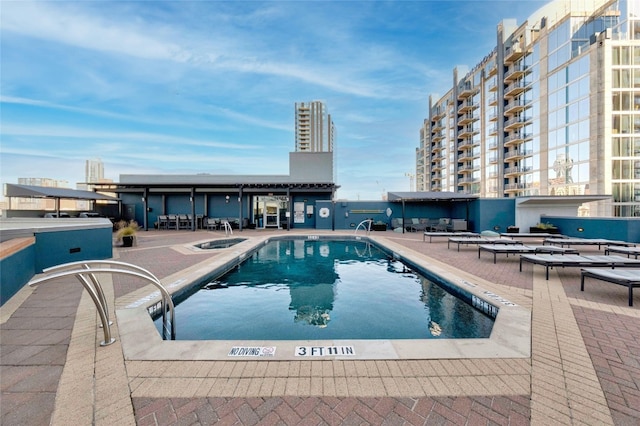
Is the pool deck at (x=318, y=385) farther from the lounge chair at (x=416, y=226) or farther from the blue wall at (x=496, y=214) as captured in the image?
the lounge chair at (x=416, y=226)

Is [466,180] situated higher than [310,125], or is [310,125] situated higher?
[310,125]

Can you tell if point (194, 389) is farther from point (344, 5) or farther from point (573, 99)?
point (573, 99)

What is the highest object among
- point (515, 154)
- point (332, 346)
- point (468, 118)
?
point (468, 118)

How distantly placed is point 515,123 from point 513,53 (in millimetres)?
7658

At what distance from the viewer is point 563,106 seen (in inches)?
1003

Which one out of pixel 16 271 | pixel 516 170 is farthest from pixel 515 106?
pixel 16 271

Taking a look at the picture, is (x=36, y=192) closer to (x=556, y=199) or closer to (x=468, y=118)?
(x=556, y=199)

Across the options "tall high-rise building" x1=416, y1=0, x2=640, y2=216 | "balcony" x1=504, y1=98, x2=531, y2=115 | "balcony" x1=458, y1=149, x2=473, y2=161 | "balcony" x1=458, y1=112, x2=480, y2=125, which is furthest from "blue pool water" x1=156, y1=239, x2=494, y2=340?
"balcony" x1=458, y1=112, x2=480, y2=125

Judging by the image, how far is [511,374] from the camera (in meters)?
2.26

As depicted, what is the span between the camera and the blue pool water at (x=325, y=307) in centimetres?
382

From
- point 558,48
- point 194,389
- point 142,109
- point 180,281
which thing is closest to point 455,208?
point 180,281

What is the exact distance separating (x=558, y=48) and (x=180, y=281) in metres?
36.7

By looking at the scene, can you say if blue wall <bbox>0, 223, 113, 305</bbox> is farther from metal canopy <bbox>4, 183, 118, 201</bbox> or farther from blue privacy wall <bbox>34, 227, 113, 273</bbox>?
metal canopy <bbox>4, 183, 118, 201</bbox>

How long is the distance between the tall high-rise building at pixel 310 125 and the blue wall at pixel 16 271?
83.1m
